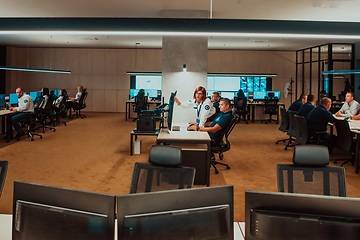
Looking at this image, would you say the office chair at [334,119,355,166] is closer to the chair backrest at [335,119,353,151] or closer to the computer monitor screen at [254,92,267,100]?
the chair backrest at [335,119,353,151]

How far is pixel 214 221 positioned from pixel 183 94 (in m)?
6.65

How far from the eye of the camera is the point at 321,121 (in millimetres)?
6008

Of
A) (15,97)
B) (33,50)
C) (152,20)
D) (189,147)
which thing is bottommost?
(189,147)

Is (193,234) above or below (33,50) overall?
below

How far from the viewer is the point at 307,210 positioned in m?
1.14

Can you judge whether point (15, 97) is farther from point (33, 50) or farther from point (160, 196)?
point (160, 196)

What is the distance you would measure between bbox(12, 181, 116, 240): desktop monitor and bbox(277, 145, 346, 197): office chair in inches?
67.7

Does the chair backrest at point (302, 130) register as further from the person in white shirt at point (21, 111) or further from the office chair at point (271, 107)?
the person in white shirt at point (21, 111)

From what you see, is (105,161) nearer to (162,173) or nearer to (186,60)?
(186,60)

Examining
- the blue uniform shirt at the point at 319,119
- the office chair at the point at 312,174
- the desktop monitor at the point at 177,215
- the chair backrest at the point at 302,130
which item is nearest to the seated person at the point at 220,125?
the chair backrest at the point at 302,130

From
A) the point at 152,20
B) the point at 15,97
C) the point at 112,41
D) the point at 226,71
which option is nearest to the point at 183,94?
the point at 152,20

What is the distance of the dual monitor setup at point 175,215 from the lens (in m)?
1.10

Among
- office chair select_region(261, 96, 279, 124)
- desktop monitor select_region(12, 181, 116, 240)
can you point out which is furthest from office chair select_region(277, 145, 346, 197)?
office chair select_region(261, 96, 279, 124)

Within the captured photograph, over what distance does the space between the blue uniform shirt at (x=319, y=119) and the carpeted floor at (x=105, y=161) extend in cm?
81
